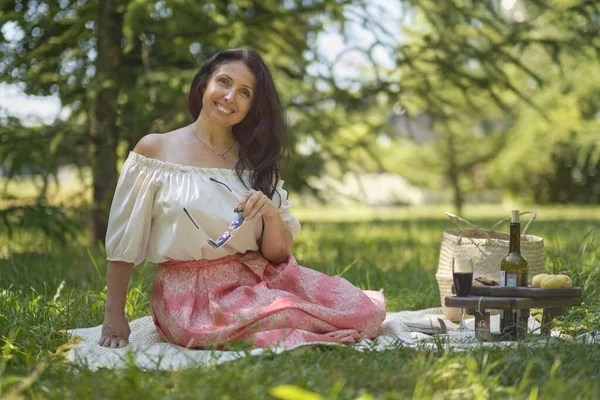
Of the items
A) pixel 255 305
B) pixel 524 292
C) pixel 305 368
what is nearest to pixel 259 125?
pixel 255 305

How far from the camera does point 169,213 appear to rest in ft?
11.0

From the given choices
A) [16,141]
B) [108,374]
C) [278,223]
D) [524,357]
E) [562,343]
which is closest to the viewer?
[108,374]

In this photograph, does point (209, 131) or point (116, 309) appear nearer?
point (116, 309)

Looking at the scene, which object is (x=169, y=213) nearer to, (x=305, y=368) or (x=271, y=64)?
(x=305, y=368)

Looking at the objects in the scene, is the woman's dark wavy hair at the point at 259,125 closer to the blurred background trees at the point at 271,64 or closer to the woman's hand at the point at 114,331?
the woman's hand at the point at 114,331

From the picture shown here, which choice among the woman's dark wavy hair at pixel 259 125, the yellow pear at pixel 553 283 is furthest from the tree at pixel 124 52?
the yellow pear at pixel 553 283

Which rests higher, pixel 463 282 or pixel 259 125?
pixel 259 125

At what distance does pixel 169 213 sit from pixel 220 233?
9.3 inches

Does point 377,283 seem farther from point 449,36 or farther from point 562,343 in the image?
point 449,36

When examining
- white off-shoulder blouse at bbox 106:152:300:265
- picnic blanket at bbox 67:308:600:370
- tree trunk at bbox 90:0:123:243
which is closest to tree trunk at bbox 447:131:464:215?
tree trunk at bbox 90:0:123:243

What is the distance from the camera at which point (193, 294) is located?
133 inches

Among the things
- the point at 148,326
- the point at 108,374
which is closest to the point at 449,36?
the point at 148,326

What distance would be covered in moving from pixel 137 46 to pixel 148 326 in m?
3.96

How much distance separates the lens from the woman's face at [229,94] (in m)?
3.54
